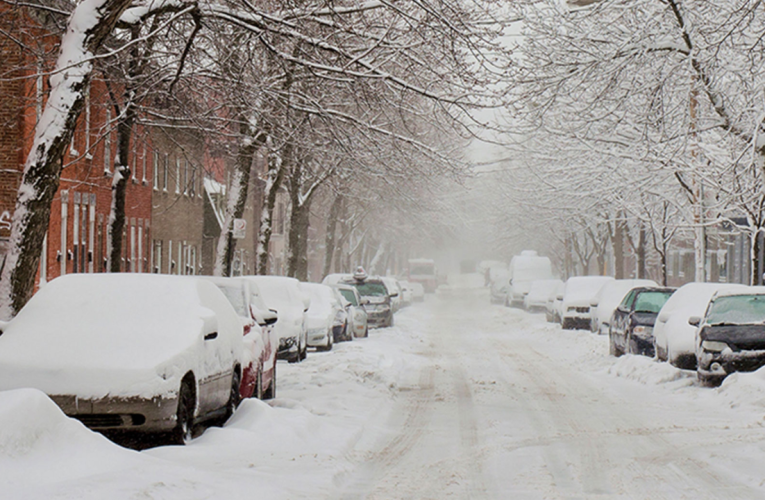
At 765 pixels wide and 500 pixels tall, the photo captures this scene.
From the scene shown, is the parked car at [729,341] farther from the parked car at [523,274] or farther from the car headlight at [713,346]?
the parked car at [523,274]

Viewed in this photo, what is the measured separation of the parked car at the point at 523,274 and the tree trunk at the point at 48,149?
47855mm

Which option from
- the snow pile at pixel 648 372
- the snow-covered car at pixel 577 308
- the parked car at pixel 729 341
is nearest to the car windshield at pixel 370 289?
the snow-covered car at pixel 577 308

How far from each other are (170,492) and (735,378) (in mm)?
10478

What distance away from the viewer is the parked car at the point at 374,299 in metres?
38.2

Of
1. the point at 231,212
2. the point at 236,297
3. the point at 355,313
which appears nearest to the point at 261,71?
the point at 236,297

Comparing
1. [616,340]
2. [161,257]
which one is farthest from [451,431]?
[161,257]

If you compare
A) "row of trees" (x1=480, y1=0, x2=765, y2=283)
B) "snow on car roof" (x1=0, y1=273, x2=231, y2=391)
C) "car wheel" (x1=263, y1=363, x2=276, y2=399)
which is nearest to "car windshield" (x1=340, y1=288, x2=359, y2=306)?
"row of trees" (x1=480, y1=0, x2=765, y2=283)

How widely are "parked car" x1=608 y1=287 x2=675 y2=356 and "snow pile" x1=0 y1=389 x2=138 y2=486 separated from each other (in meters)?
15.8

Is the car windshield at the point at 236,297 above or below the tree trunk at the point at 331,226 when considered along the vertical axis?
below

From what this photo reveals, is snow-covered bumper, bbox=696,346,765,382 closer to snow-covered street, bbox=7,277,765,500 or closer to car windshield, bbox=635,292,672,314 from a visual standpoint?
snow-covered street, bbox=7,277,765,500

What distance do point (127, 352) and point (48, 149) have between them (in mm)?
3911

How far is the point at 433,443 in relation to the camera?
461 inches

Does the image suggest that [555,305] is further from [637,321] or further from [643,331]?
[643,331]

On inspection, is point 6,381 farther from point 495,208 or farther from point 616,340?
point 495,208
